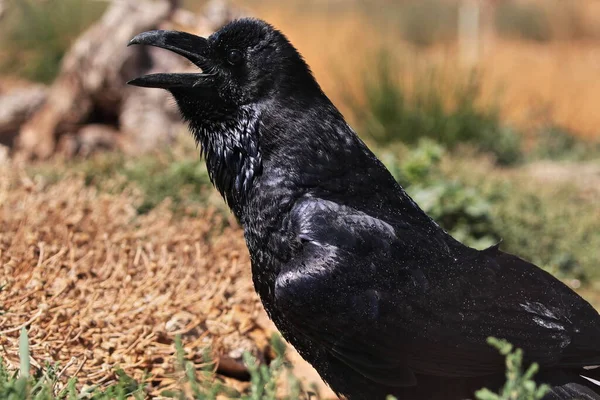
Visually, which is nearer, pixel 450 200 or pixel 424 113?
pixel 450 200

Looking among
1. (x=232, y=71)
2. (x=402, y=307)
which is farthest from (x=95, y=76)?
(x=402, y=307)

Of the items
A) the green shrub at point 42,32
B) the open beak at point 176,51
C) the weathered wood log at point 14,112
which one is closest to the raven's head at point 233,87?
the open beak at point 176,51

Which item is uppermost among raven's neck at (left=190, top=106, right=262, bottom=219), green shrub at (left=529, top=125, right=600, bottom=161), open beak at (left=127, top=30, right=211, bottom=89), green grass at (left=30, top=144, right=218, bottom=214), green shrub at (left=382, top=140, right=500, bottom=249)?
green shrub at (left=529, top=125, right=600, bottom=161)

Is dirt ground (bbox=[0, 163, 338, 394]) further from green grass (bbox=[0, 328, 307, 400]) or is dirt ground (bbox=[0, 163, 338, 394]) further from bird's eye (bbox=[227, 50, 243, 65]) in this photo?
bird's eye (bbox=[227, 50, 243, 65])

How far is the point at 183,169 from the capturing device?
5.71 meters

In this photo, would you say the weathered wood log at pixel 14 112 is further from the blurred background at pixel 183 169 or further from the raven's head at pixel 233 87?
the raven's head at pixel 233 87

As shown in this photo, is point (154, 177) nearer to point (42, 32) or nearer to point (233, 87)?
point (233, 87)

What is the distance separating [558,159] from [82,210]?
793cm

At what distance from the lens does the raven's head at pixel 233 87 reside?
279 cm

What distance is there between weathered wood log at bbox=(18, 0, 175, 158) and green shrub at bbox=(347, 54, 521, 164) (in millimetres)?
2502

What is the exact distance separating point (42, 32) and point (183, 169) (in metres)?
8.67

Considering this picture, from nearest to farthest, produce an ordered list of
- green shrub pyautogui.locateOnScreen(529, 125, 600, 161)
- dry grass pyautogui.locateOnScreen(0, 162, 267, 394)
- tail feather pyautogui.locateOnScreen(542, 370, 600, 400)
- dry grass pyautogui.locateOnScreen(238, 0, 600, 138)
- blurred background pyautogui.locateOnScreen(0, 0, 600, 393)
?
tail feather pyautogui.locateOnScreen(542, 370, 600, 400) → dry grass pyautogui.locateOnScreen(0, 162, 267, 394) → blurred background pyautogui.locateOnScreen(0, 0, 600, 393) → dry grass pyautogui.locateOnScreen(238, 0, 600, 138) → green shrub pyautogui.locateOnScreen(529, 125, 600, 161)

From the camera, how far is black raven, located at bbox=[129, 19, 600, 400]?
2.53m

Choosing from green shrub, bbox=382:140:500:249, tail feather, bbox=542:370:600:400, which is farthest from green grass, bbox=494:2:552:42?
tail feather, bbox=542:370:600:400
